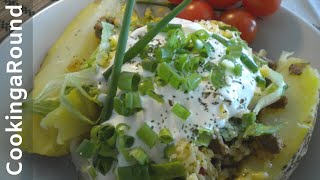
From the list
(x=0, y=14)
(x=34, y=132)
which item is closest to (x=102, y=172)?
(x=34, y=132)

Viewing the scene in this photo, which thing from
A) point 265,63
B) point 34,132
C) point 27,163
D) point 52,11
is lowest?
point 27,163

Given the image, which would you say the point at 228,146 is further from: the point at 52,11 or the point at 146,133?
the point at 52,11

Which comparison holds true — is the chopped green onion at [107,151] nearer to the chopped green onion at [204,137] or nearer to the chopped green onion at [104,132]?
the chopped green onion at [104,132]

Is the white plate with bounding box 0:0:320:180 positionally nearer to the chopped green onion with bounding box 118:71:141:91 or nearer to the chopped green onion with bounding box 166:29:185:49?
the chopped green onion with bounding box 118:71:141:91

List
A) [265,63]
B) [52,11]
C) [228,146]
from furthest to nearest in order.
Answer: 1. [52,11]
2. [265,63]
3. [228,146]

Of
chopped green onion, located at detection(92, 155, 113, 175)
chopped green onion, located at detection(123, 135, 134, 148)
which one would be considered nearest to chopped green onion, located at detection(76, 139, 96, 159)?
chopped green onion, located at detection(92, 155, 113, 175)

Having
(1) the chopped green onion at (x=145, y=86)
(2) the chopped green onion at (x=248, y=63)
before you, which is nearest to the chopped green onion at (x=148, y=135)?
(1) the chopped green onion at (x=145, y=86)
